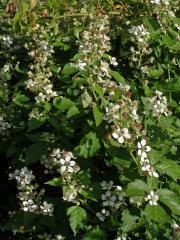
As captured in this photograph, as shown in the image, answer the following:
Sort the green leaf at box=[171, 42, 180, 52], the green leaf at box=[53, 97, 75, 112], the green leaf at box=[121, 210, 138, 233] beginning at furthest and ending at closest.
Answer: the green leaf at box=[171, 42, 180, 52] < the green leaf at box=[53, 97, 75, 112] < the green leaf at box=[121, 210, 138, 233]

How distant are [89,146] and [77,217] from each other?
349 mm

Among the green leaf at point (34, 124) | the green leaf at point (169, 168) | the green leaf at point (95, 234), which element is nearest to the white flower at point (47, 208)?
the green leaf at point (95, 234)

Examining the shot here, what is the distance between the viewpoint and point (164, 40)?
3.28 metres

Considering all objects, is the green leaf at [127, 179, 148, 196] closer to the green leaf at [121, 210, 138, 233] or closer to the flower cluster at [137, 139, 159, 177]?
the flower cluster at [137, 139, 159, 177]

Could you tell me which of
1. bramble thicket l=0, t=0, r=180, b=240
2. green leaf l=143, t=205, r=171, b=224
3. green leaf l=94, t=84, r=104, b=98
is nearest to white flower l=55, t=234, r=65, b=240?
bramble thicket l=0, t=0, r=180, b=240

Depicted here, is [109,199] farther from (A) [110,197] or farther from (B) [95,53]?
(B) [95,53]

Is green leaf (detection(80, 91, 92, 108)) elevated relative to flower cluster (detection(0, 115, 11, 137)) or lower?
elevated

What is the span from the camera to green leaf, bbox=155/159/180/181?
2.54 metres

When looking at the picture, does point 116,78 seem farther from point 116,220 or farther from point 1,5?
point 1,5

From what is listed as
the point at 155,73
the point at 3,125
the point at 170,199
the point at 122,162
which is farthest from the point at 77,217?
the point at 155,73

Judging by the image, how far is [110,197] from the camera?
8.72ft

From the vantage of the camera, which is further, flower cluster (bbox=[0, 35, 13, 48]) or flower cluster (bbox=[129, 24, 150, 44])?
flower cluster (bbox=[0, 35, 13, 48])

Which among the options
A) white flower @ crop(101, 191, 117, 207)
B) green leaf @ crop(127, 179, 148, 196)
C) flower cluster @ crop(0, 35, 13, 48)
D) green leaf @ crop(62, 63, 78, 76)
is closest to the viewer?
green leaf @ crop(127, 179, 148, 196)

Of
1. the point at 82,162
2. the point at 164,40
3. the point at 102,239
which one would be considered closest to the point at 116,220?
the point at 102,239
